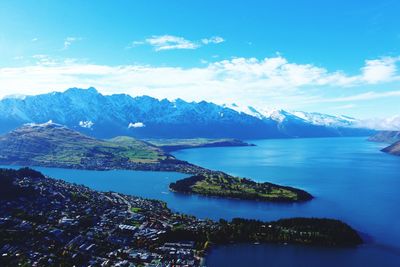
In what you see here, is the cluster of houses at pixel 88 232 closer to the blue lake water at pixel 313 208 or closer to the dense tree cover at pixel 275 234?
the dense tree cover at pixel 275 234

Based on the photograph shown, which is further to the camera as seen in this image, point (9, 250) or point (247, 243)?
point (247, 243)

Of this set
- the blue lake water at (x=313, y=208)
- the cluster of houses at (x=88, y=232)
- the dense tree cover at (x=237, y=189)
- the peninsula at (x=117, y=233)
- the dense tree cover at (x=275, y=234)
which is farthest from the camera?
the dense tree cover at (x=237, y=189)

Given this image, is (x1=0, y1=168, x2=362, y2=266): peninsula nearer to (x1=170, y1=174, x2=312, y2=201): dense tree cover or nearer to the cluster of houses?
the cluster of houses

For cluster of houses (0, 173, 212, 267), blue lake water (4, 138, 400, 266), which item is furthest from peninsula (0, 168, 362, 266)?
blue lake water (4, 138, 400, 266)

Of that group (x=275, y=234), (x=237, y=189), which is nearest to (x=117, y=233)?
(x=275, y=234)

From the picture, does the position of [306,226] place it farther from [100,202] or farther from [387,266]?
[100,202]

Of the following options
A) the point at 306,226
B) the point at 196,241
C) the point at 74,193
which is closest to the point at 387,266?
the point at 306,226

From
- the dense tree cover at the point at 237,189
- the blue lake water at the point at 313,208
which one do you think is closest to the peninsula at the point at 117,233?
the blue lake water at the point at 313,208

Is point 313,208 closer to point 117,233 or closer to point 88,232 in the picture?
point 117,233
